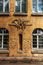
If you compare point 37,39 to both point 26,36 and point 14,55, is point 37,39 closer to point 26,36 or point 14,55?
point 26,36

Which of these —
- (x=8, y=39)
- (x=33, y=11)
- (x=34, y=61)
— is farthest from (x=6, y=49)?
(x=33, y=11)

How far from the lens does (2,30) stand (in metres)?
21.0

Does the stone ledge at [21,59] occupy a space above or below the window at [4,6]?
below

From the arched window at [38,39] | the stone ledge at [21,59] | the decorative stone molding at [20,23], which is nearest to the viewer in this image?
the stone ledge at [21,59]

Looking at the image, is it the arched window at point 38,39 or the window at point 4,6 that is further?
the window at point 4,6

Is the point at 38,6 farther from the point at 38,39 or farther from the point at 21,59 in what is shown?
the point at 21,59

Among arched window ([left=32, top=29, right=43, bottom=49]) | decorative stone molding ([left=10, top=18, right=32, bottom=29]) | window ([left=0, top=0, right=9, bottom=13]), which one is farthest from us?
window ([left=0, top=0, right=9, bottom=13])

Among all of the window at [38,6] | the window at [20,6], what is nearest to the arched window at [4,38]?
the window at [20,6]

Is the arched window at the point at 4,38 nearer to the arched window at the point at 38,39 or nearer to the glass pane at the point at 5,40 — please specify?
the glass pane at the point at 5,40

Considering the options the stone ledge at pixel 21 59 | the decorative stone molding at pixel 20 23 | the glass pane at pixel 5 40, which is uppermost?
the decorative stone molding at pixel 20 23

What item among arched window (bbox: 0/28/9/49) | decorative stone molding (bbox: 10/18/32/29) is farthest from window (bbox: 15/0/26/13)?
arched window (bbox: 0/28/9/49)

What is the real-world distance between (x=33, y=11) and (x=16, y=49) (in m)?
3.59

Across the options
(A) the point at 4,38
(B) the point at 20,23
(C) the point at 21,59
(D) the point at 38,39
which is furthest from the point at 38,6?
(C) the point at 21,59

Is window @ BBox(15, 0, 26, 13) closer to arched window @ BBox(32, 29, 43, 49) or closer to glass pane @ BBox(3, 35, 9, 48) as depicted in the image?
arched window @ BBox(32, 29, 43, 49)
